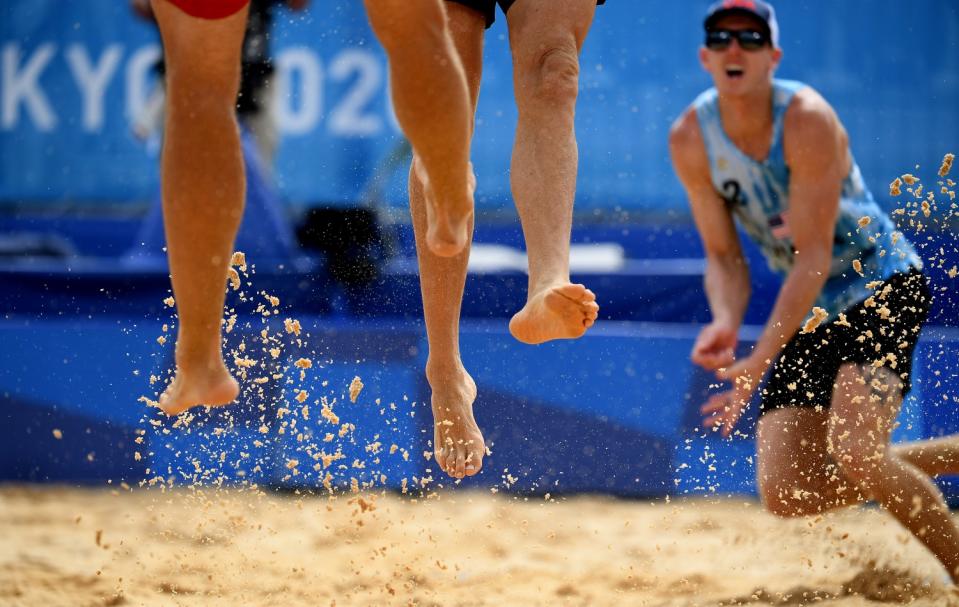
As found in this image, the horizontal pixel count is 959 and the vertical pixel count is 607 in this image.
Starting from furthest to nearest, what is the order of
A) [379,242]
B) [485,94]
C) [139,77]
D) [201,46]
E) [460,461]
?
[139,77]
[485,94]
[379,242]
[460,461]
[201,46]

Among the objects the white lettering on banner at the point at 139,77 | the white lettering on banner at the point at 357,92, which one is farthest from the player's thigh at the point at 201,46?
the white lettering on banner at the point at 139,77

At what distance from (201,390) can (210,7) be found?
0.61 m

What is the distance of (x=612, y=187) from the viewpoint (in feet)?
17.3

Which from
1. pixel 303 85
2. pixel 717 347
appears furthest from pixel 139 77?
pixel 717 347

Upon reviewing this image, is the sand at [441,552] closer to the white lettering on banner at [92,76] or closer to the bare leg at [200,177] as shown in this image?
the bare leg at [200,177]

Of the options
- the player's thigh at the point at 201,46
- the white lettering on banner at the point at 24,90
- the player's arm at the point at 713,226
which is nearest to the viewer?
the player's thigh at the point at 201,46

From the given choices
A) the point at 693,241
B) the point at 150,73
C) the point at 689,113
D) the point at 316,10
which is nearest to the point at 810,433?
the point at 689,113

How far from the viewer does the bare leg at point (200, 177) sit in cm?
179

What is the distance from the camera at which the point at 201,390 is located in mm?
1838

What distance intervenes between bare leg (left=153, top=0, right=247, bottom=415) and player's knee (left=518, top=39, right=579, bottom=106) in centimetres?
48

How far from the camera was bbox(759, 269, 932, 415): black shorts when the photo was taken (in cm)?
262

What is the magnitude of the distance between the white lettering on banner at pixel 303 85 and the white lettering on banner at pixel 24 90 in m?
1.22

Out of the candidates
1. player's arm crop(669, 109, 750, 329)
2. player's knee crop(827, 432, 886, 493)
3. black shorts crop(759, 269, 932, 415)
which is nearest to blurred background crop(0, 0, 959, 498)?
player's arm crop(669, 109, 750, 329)

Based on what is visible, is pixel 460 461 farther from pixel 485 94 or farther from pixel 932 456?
pixel 485 94
